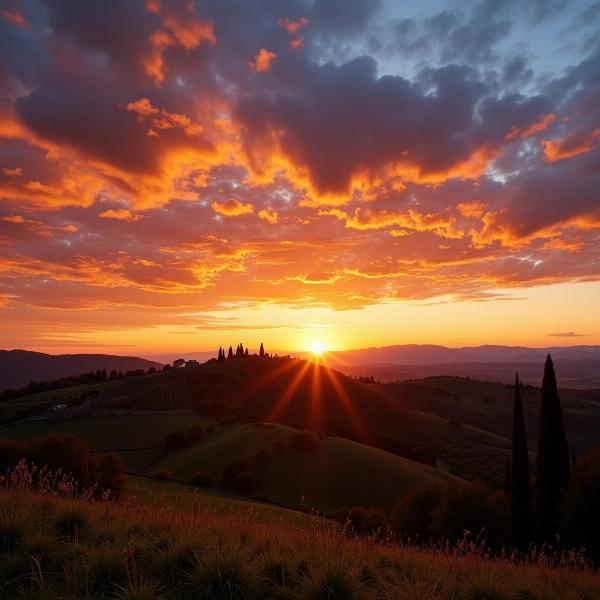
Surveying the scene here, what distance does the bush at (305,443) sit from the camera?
248ft

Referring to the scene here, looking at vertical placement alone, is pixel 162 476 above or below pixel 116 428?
below

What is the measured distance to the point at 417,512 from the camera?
36375 mm

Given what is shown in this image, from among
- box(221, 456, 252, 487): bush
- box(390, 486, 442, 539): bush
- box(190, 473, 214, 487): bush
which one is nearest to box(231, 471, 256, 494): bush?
box(221, 456, 252, 487): bush

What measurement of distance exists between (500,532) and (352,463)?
4090 centimetres

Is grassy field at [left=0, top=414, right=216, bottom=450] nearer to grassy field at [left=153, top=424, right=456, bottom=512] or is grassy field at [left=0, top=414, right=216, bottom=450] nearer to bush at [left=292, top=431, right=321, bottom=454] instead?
grassy field at [left=153, top=424, right=456, bottom=512]

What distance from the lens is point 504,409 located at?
169 m

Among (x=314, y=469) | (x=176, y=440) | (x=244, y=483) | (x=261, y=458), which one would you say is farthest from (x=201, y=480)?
(x=176, y=440)

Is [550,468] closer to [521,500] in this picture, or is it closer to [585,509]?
[521,500]

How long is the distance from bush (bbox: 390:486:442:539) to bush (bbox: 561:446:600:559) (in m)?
10.6

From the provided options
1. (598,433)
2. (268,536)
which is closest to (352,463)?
(268,536)

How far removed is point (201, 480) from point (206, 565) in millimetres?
65066

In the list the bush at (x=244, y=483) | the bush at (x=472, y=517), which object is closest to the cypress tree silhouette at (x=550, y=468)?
the bush at (x=472, y=517)

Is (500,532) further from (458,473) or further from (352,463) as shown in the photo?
(458,473)

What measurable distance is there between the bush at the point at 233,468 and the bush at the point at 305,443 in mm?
10567
